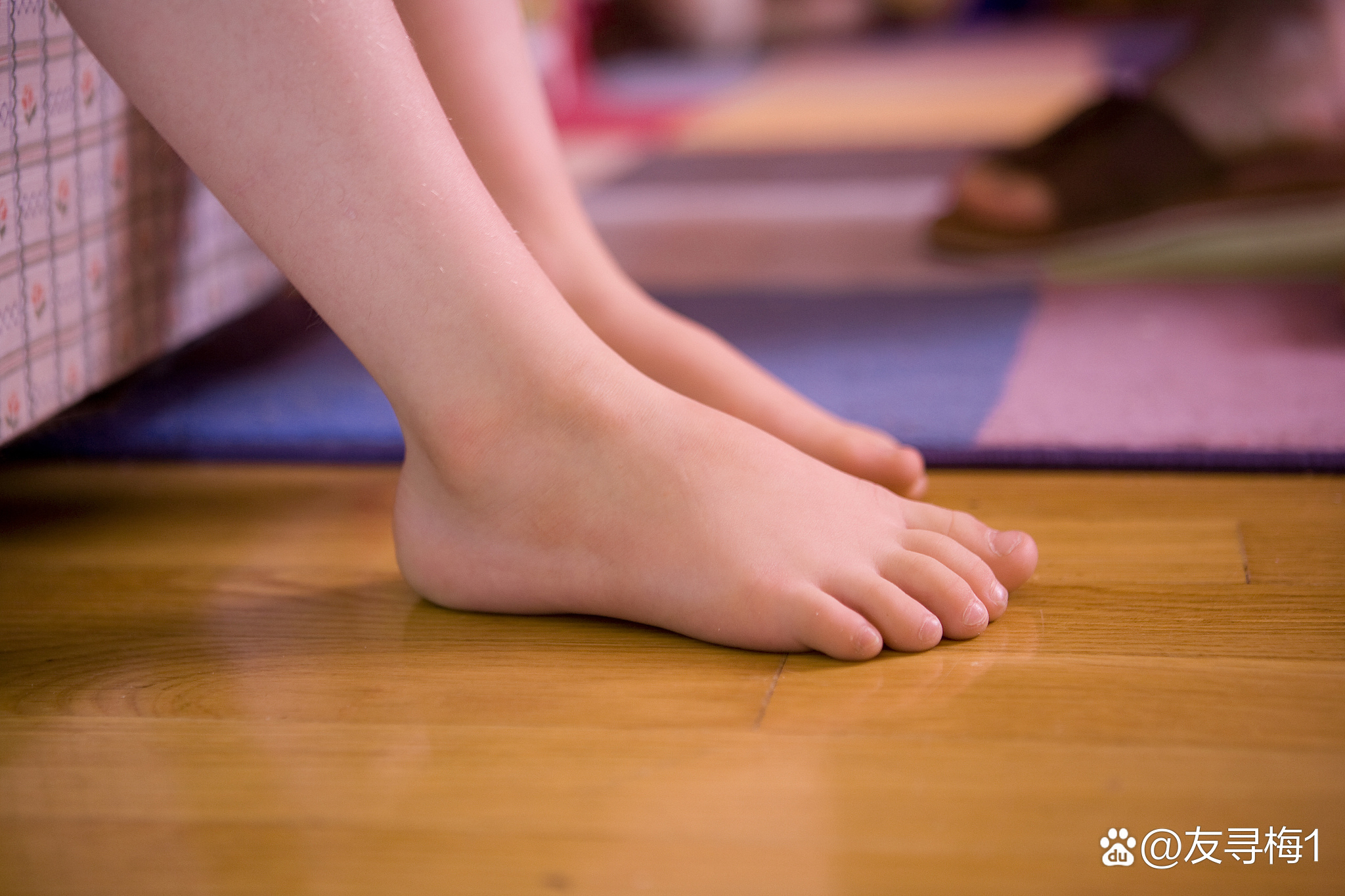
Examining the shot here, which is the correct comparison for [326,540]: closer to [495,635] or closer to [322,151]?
[495,635]

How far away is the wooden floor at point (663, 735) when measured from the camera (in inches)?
15.3

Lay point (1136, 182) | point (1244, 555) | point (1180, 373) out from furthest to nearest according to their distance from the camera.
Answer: point (1136, 182) < point (1180, 373) < point (1244, 555)

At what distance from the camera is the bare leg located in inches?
25.8

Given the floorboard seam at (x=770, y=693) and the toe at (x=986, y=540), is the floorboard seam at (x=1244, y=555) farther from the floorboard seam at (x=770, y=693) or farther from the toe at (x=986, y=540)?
the floorboard seam at (x=770, y=693)

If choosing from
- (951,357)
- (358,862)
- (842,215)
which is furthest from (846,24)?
(358,862)

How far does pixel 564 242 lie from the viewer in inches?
27.2

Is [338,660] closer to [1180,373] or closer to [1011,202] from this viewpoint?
[1180,373]

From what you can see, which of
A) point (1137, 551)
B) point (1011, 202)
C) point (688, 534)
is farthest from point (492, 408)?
point (1011, 202)

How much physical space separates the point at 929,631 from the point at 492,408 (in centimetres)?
22

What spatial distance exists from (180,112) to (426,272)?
12 centimetres

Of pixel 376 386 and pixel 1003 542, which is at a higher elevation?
pixel 1003 542

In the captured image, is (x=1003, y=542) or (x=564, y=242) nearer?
(x=1003, y=542)

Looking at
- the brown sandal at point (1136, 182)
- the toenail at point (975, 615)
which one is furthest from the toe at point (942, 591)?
the brown sandal at point (1136, 182)

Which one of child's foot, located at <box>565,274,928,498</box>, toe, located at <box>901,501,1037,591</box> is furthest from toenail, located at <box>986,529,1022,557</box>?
child's foot, located at <box>565,274,928,498</box>
